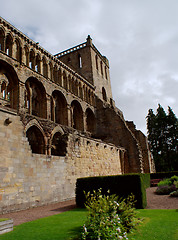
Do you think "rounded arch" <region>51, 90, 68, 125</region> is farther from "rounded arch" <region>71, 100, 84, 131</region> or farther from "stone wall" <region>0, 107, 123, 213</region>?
"stone wall" <region>0, 107, 123, 213</region>

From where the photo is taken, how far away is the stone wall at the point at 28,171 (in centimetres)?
792

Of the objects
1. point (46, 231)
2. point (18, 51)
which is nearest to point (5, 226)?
point (46, 231)

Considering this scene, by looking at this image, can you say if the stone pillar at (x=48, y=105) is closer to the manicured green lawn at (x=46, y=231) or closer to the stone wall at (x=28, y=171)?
the stone wall at (x=28, y=171)

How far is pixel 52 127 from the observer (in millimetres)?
16438

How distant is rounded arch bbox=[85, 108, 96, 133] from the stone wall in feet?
51.4

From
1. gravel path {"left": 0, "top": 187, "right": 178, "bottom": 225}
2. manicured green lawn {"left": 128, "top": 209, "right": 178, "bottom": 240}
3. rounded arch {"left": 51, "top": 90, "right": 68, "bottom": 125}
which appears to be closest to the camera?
manicured green lawn {"left": 128, "top": 209, "right": 178, "bottom": 240}

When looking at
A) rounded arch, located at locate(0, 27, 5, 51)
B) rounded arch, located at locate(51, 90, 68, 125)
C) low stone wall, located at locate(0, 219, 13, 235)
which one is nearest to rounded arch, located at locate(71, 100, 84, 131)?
rounded arch, located at locate(51, 90, 68, 125)

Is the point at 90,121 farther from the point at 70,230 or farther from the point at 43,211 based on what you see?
the point at 70,230

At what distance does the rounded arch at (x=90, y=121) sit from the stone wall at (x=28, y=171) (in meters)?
15.7

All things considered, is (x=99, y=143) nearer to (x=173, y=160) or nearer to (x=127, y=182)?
(x=127, y=182)

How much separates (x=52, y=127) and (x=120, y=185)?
948 cm

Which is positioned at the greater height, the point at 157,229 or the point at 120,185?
the point at 120,185

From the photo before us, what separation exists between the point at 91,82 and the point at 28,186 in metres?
24.2

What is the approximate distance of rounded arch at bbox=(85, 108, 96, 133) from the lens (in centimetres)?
2875
